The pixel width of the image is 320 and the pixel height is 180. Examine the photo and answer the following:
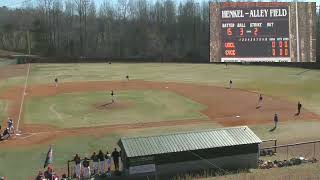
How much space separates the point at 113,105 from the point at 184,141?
75.4 feet

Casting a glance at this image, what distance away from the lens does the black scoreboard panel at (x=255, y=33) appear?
24.0 metres

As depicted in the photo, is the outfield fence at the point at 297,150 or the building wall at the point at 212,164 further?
the outfield fence at the point at 297,150

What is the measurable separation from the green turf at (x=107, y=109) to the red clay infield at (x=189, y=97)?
4.62ft

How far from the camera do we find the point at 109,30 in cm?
14488

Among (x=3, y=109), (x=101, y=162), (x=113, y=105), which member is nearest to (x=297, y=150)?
(x=101, y=162)

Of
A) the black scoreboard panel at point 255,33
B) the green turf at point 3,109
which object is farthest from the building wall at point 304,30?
the green turf at point 3,109

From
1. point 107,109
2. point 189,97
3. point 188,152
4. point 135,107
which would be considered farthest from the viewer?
point 189,97

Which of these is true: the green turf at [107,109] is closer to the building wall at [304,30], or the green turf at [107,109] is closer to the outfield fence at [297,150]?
the outfield fence at [297,150]

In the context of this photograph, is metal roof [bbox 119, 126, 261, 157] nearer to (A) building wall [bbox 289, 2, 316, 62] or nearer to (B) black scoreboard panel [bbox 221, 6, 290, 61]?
(B) black scoreboard panel [bbox 221, 6, 290, 61]

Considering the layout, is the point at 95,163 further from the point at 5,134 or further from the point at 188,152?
the point at 5,134

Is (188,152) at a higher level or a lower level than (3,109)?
lower

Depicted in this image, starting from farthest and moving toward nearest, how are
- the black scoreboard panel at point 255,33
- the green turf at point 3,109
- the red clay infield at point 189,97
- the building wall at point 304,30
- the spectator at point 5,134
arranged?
the green turf at point 3,109
the red clay infield at point 189,97
the spectator at point 5,134
the black scoreboard panel at point 255,33
the building wall at point 304,30

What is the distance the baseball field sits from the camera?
3200cm

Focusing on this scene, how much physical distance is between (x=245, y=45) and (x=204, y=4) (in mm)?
108986
